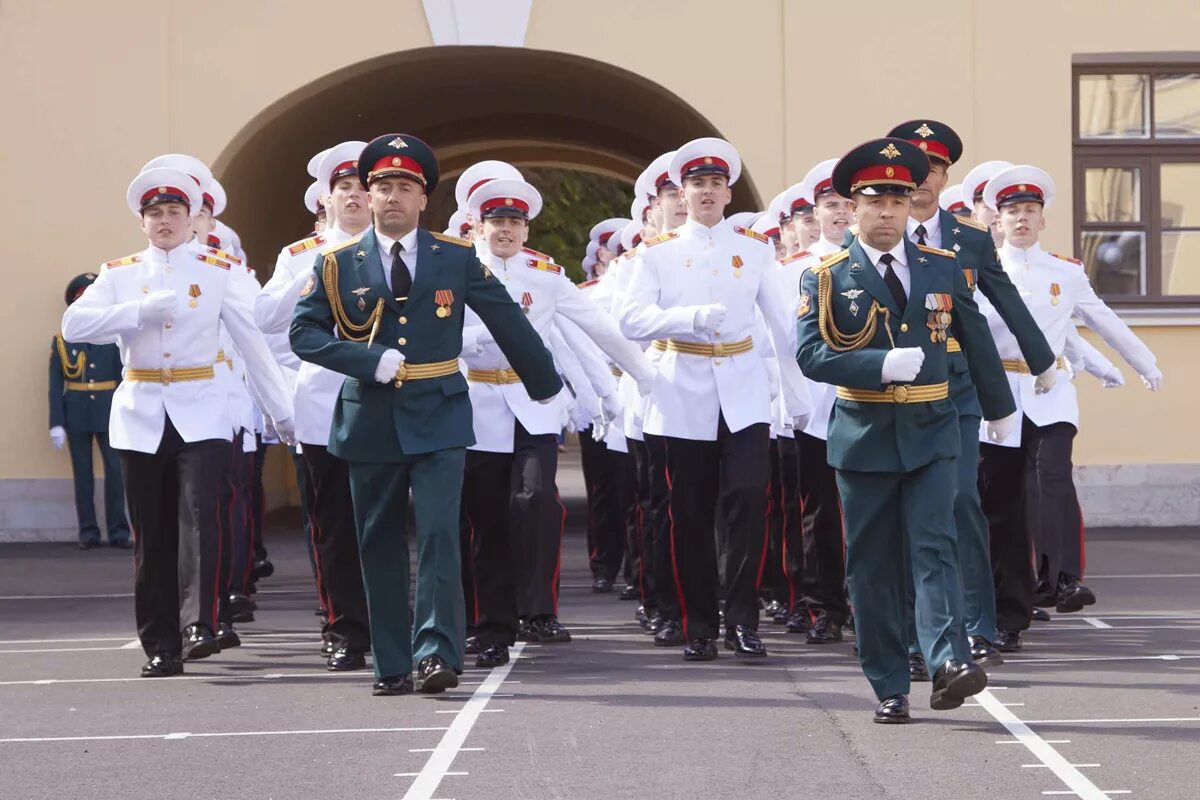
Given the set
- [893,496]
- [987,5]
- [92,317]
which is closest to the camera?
[893,496]

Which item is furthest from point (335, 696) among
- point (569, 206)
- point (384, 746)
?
point (569, 206)

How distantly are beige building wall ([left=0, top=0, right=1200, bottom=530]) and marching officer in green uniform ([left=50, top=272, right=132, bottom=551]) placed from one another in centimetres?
43

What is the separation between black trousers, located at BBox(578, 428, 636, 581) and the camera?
12883 mm

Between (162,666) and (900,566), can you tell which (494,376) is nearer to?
(162,666)

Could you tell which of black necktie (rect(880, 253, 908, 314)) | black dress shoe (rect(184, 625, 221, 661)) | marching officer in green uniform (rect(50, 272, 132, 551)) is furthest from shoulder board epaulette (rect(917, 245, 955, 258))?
marching officer in green uniform (rect(50, 272, 132, 551))

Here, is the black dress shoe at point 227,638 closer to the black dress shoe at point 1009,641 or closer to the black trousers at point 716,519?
the black trousers at point 716,519

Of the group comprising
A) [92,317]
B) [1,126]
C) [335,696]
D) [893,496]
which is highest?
[1,126]

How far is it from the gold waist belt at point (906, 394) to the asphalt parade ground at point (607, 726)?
1037 mm

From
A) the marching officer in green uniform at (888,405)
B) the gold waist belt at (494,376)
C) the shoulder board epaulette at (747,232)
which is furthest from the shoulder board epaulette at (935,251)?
the gold waist belt at (494,376)

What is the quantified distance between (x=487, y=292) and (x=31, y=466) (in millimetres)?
9755

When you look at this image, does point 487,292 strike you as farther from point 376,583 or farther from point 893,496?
point 893,496

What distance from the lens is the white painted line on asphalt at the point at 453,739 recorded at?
5.92m

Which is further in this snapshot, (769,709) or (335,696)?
(335,696)

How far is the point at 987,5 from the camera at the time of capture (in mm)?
16453
